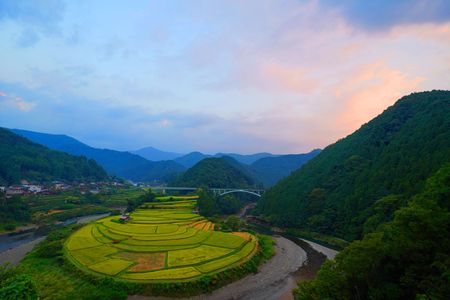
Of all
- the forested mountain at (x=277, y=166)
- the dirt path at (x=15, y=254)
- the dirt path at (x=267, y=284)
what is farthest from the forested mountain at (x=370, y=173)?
the forested mountain at (x=277, y=166)

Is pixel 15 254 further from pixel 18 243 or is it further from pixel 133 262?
pixel 133 262

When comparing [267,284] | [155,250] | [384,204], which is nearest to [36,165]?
[155,250]

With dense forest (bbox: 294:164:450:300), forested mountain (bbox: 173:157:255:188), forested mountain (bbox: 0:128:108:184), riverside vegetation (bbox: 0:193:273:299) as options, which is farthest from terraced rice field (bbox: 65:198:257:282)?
forested mountain (bbox: 0:128:108:184)

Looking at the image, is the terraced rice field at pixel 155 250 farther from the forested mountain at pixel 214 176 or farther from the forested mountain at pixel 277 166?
the forested mountain at pixel 277 166

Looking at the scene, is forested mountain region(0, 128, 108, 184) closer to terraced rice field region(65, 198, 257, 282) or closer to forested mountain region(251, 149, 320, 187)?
terraced rice field region(65, 198, 257, 282)

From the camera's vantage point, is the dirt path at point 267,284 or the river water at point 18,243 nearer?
the dirt path at point 267,284

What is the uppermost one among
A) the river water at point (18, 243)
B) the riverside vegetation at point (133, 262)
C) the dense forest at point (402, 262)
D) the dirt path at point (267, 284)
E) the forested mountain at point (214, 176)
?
the forested mountain at point (214, 176)
